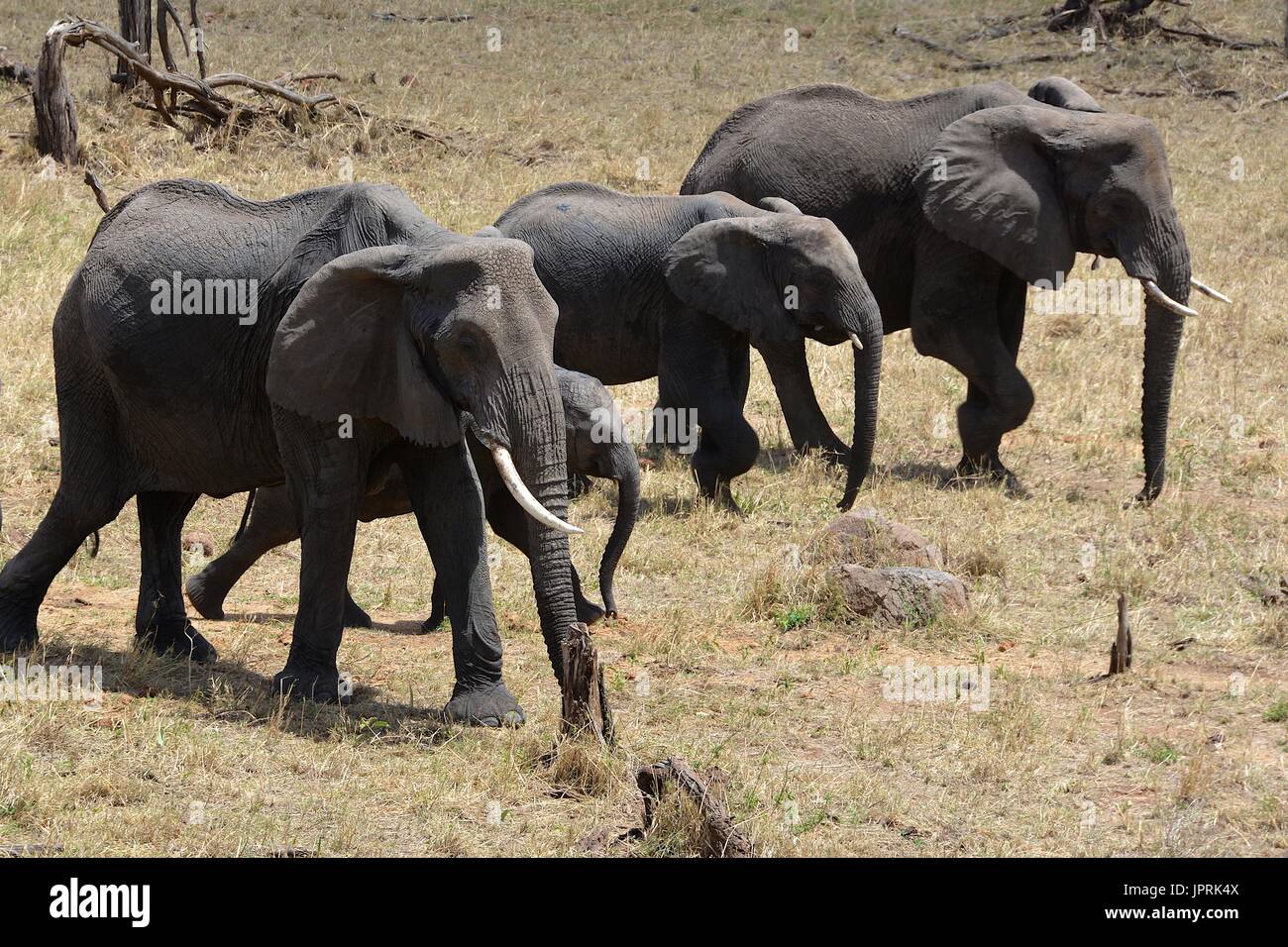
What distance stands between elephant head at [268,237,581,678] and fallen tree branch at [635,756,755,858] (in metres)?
1.04

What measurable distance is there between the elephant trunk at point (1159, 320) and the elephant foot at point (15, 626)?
285 inches

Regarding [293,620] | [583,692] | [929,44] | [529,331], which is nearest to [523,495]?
[529,331]

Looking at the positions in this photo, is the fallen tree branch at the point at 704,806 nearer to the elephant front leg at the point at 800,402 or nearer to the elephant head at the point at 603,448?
the elephant head at the point at 603,448

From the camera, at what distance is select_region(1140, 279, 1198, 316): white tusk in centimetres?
1137

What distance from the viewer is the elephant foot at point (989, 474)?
1204 cm

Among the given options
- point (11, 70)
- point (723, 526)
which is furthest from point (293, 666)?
point (11, 70)

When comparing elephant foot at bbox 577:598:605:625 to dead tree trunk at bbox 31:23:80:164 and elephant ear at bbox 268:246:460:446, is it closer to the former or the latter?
elephant ear at bbox 268:246:460:446

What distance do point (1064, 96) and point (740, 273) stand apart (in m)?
3.67

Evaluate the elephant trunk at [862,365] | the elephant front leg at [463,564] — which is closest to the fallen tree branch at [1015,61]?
the elephant trunk at [862,365]

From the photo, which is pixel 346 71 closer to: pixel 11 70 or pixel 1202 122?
pixel 11 70

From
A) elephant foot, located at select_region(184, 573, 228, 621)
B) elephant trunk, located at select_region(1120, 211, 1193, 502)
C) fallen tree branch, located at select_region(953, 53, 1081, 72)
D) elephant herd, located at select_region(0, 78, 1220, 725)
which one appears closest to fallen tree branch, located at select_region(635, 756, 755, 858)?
elephant herd, located at select_region(0, 78, 1220, 725)

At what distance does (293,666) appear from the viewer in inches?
291

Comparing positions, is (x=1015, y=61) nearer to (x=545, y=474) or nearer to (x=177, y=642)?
(x=177, y=642)

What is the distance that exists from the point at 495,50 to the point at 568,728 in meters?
23.1
